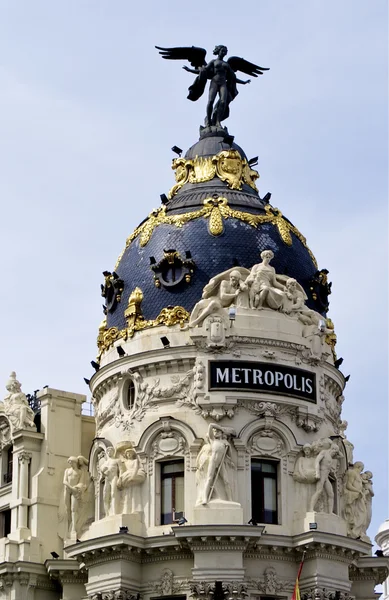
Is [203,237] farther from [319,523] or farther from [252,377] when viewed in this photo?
[319,523]

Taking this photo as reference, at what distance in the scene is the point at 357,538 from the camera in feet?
205

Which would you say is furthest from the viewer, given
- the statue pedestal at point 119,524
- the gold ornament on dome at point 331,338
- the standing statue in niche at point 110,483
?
the gold ornament on dome at point 331,338

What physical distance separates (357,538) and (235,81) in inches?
829

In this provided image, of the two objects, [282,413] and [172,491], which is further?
[282,413]

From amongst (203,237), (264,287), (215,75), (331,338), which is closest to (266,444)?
(264,287)

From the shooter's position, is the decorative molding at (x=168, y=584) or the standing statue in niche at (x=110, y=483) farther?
the standing statue in niche at (x=110, y=483)

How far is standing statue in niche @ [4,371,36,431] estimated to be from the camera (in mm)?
66875

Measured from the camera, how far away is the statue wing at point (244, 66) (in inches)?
2790

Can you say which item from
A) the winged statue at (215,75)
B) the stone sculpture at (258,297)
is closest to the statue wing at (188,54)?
the winged statue at (215,75)

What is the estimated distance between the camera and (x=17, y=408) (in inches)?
2650

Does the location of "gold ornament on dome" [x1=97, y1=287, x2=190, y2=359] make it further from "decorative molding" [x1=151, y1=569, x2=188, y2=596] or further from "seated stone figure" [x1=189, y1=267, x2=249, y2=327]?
"decorative molding" [x1=151, y1=569, x2=188, y2=596]

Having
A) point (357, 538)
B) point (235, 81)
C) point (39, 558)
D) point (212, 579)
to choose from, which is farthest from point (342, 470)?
point (235, 81)

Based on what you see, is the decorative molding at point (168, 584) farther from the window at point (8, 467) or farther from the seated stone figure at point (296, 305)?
the seated stone figure at point (296, 305)

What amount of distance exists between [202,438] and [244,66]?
63.2 ft
